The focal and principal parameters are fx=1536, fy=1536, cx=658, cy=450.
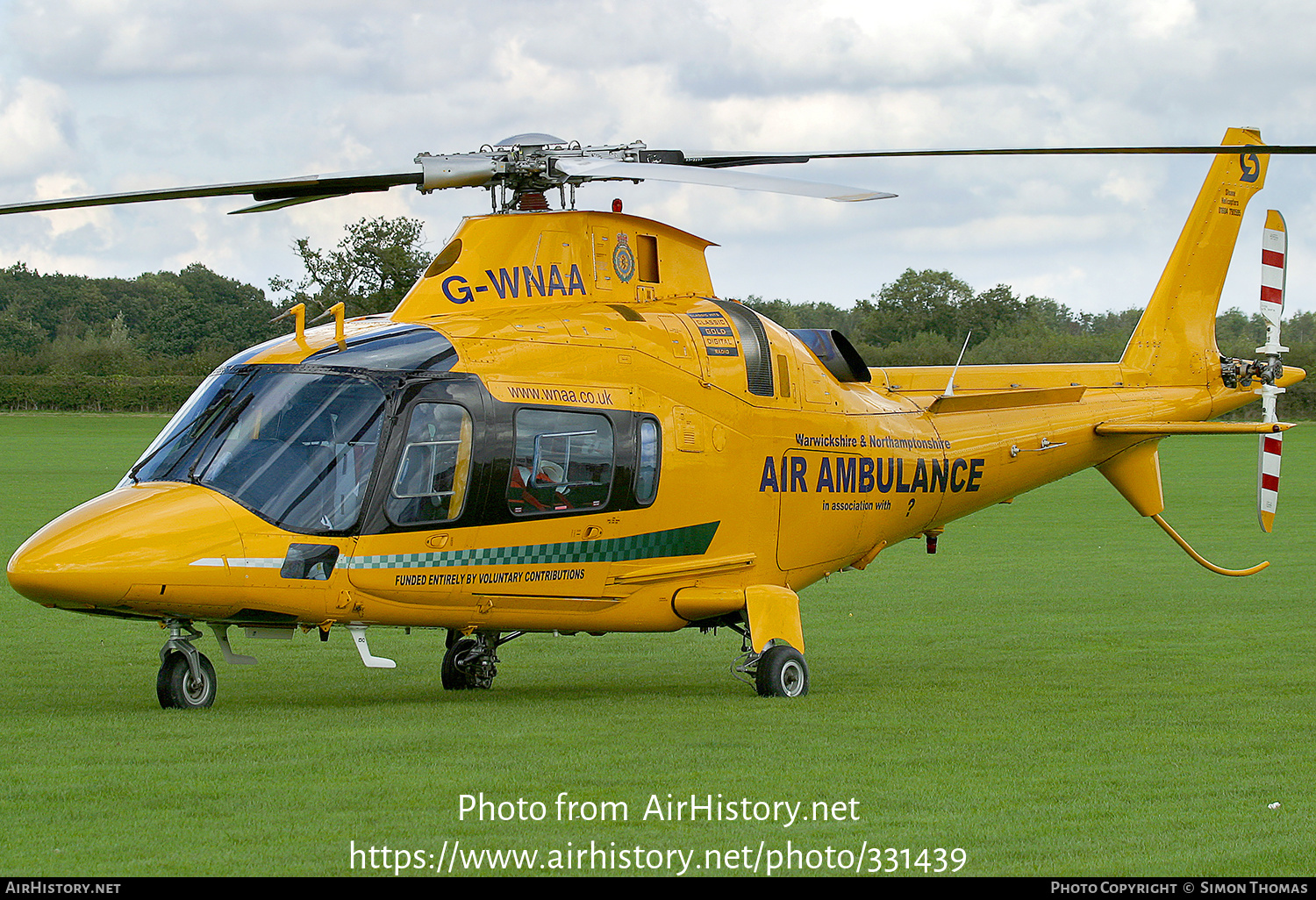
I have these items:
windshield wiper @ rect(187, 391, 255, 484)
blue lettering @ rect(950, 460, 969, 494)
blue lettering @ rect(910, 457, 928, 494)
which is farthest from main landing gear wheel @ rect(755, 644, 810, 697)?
windshield wiper @ rect(187, 391, 255, 484)

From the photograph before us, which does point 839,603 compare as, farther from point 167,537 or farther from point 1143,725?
point 167,537

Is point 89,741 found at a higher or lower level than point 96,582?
lower

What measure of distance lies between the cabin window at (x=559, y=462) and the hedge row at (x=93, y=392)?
68022mm

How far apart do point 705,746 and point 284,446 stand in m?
3.46

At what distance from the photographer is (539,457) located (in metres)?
11.3

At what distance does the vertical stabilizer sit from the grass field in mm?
2926

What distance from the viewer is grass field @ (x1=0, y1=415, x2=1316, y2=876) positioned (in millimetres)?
7316

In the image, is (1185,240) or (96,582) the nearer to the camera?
(96,582)

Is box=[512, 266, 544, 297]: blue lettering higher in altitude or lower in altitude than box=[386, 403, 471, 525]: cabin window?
higher

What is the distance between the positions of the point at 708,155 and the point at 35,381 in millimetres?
76476

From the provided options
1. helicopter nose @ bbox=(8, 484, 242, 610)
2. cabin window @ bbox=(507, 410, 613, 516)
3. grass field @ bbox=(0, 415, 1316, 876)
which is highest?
cabin window @ bbox=(507, 410, 613, 516)

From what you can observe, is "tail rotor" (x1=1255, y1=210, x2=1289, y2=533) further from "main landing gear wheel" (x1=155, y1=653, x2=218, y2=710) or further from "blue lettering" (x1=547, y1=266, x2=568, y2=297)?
"main landing gear wheel" (x1=155, y1=653, x2=218, y2=710)

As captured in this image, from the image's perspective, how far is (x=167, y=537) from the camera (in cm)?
980
